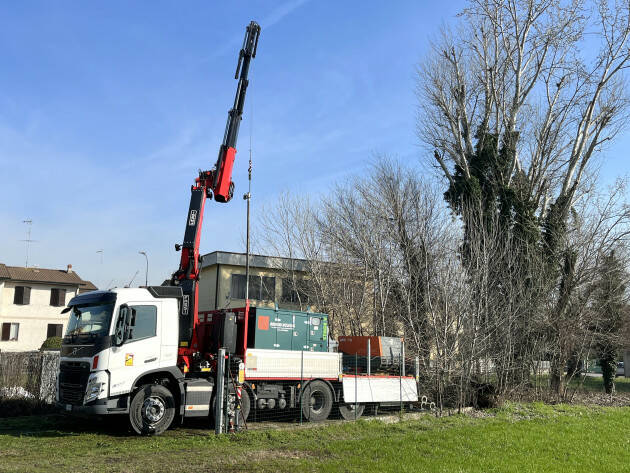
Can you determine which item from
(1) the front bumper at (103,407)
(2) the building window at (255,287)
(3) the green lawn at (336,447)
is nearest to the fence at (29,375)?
(3) the green lawn at (336,447)

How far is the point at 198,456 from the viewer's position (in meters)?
9.59

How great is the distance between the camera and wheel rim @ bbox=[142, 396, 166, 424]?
469 inches

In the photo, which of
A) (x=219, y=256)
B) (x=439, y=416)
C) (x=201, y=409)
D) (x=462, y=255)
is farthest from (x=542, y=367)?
(x=219, y=256)

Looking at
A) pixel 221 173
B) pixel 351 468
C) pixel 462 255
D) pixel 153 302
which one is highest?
pixel 221 173

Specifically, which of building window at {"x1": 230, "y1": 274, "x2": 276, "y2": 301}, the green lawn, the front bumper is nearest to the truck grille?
the front bumper

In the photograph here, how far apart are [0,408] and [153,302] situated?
6.03 metres

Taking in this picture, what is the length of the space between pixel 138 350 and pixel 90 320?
131 cm

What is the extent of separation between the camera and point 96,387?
1130 centimetres

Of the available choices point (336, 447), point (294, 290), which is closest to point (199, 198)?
point (336, 447)

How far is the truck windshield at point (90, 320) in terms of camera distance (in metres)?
11.8

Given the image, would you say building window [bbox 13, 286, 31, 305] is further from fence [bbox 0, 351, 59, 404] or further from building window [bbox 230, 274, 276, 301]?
fence [bbox 0, 351, 59, 404]

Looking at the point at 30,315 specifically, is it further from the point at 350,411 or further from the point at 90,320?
the point at 350,411

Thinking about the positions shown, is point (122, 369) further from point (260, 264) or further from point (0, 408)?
point (260, 264)

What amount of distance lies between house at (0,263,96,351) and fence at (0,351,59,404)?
108ft
